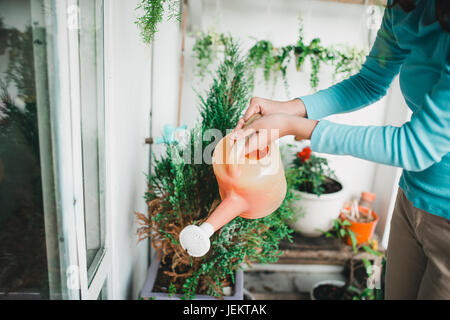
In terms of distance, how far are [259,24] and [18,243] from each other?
1.27 metres

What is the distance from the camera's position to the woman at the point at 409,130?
36 cm

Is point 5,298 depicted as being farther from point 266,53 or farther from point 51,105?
point 266,53

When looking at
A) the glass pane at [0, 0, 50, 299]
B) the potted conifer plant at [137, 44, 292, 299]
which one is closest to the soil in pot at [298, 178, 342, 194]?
the potted conifer plant at [137, 44, 292, 299]

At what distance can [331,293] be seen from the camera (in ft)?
4.03

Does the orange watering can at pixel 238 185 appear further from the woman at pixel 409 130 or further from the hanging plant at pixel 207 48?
the hanging plant at pixel 207 48

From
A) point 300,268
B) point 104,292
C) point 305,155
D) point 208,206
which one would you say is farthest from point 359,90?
point 300,268

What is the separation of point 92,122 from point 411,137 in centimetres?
51

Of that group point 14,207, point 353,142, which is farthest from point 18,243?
point 353,142

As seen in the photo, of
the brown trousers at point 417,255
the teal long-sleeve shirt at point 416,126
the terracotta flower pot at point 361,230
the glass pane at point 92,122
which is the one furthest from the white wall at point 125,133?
the terracotta flower pot at point 361,230

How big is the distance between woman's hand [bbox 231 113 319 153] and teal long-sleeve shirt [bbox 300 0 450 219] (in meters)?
0.02

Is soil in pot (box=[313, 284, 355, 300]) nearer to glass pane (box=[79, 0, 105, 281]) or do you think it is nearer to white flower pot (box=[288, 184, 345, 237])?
white flower pot (box=[288, 184, 345, 237])

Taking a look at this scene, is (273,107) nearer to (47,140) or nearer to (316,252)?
(47,140)

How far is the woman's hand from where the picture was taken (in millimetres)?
415

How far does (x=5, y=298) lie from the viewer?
408 mm
